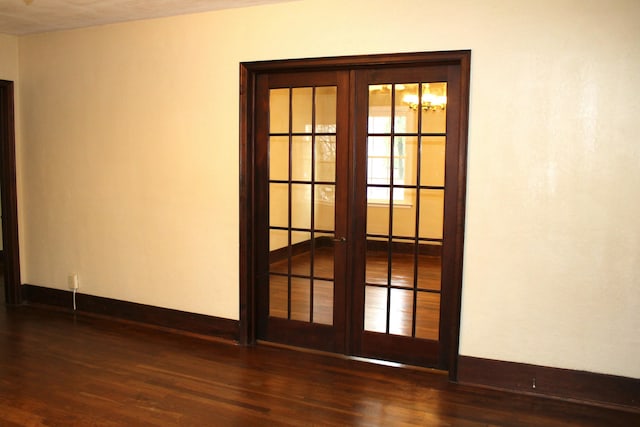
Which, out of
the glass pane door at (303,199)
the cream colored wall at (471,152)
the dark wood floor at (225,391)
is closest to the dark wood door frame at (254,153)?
the cream colored wall at (471,152)

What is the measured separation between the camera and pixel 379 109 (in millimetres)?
3809

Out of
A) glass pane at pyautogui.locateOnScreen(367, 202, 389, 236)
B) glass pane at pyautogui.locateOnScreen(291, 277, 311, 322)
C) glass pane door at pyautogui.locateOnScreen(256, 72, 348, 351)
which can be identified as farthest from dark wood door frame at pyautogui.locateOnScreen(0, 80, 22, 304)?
glass pane at pyautogui.locateOnScreen(367, 202, 389, 236)

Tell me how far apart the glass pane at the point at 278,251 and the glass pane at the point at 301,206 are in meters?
0.15

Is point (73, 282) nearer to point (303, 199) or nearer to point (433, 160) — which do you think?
point (303, 199)

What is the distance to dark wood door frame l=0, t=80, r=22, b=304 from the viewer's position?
5172mm

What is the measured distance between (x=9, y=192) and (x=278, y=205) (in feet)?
9.68

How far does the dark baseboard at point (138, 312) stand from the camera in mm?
4414

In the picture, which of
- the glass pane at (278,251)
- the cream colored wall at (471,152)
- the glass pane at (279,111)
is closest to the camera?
the cream colored wall at (471,152)

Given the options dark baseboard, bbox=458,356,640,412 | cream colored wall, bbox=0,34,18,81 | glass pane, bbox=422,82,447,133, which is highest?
cream colored wall, bbox=0,34,18,81

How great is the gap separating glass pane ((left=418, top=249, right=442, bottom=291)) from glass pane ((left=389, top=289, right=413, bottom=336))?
137 mm

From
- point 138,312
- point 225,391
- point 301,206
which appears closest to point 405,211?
point 301,206

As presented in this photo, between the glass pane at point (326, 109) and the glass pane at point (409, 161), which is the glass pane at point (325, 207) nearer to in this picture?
the glass pane at point (326, 109)

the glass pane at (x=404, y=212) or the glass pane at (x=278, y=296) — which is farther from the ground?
the glass pane at (x=404, y=212)

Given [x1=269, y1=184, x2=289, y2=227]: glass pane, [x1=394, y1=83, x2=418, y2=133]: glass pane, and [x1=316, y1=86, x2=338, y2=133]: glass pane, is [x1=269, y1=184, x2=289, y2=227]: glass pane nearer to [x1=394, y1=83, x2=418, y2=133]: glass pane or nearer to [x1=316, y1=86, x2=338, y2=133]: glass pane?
[x1=316, y1=86, x2=338, y2=133]: glass pane
